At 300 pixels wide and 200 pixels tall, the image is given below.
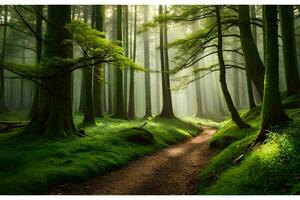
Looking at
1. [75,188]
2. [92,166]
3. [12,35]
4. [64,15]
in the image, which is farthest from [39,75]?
[12,35]

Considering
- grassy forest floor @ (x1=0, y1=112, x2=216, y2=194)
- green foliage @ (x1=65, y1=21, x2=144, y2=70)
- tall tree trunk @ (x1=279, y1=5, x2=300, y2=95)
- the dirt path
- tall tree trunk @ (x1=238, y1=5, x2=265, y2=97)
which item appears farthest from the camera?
tall tree trunk @ (x1=238, y1=5, x2=265, y2=97)

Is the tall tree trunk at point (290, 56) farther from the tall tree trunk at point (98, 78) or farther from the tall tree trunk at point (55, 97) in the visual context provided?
the tall tree trunk at point (98, 78)

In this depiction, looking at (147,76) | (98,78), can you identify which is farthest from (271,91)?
(147,76)

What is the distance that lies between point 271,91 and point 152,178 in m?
4.40

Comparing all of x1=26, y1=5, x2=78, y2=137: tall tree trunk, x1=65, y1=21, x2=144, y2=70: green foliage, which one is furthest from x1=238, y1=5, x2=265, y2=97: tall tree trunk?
x1=26, y1=5, x2=78, y2=137: tall tree trunk

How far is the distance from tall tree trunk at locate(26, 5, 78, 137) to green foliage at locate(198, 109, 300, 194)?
21.8ft

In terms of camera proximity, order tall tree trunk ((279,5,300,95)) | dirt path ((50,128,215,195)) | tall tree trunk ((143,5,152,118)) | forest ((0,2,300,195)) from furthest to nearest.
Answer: tall tree trunk ((143,5,152,118)), tall tree trunk ((279,5,300,95)), dirt path ((50,128,215,195)), forest ((0,2,300,195))

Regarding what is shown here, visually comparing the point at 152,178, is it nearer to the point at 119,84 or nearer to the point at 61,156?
the point at 61,156

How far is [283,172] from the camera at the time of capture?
21.4 feet

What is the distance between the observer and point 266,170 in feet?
22.9

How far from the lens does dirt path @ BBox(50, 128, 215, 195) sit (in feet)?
28.5

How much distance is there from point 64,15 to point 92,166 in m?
7.29

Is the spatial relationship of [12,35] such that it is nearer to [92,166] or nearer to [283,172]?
[92,166]

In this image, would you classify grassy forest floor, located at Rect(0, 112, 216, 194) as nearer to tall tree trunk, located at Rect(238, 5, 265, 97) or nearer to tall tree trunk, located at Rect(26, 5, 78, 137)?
tall tree trunk, located at Rect(26, 5, 78, 137)
